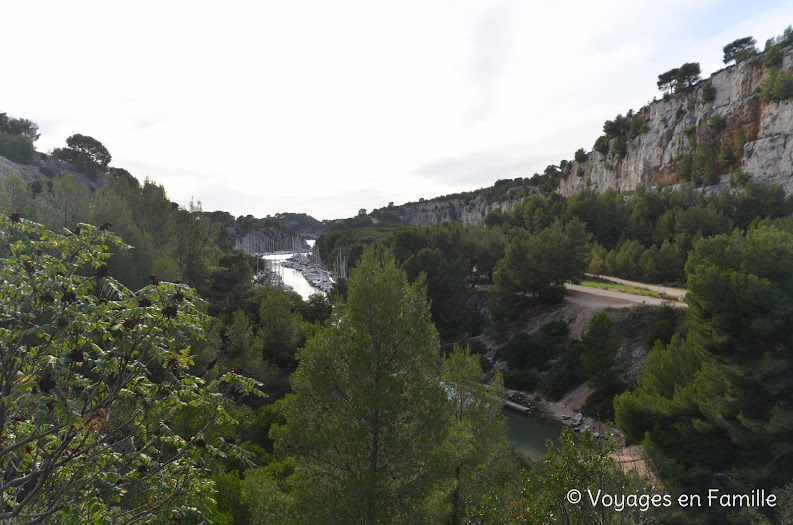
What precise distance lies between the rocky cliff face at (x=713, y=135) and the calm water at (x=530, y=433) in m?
40.5

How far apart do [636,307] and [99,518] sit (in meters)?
32.1

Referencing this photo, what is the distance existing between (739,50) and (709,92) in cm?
640

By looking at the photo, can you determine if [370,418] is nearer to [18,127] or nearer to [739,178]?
[739,178]

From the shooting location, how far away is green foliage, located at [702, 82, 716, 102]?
54537mm

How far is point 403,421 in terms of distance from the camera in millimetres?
8000

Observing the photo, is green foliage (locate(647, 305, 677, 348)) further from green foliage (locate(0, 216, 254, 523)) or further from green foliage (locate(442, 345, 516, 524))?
green foliage (locate(0, 216, 254, 523))

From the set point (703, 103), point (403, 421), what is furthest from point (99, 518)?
point (703, 103)

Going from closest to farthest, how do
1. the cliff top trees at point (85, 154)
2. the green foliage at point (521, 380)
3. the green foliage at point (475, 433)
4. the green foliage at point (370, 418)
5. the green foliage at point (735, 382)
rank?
the green foliage at point (370, 418), the green foliage at point (475, 433), the green foliage at point (735, 382), the green foliage at point (521, 380), the cliff top trees at point (85, 154)

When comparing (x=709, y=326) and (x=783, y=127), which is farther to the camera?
(x=783, y=127)

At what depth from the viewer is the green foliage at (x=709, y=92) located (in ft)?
179

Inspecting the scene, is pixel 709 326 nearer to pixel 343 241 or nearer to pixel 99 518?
pixel 99 518

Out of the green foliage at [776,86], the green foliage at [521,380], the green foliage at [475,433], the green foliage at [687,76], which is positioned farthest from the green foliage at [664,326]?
the green foliage at [687,76]

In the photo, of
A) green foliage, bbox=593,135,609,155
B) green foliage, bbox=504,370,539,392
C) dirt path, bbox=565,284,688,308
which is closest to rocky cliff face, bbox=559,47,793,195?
green foliage, bbox=593,135,609,155

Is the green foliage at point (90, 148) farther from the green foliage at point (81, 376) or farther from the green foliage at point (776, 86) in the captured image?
the green foliage at point (776, 86)
